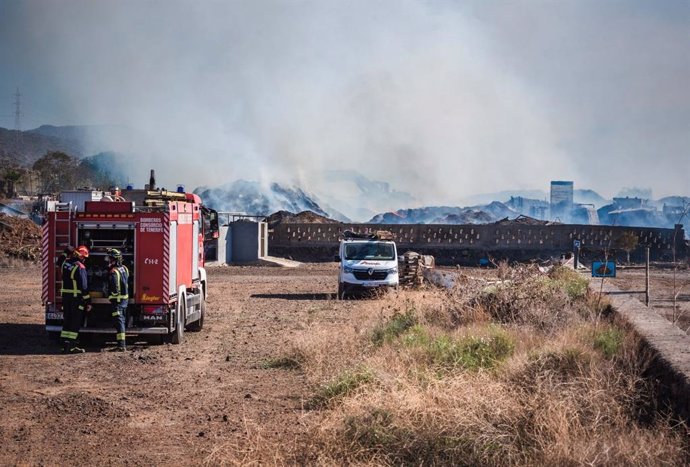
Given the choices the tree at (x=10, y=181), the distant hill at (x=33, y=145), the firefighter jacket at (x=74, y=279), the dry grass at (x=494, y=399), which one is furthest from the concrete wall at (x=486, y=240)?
the distant hill at (x=33, y=145)

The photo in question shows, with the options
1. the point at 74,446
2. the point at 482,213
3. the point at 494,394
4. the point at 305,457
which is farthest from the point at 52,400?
the point at 482,213

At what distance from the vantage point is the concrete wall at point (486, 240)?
48562 millimetres

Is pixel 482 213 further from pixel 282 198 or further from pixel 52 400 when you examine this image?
pixel 52 400

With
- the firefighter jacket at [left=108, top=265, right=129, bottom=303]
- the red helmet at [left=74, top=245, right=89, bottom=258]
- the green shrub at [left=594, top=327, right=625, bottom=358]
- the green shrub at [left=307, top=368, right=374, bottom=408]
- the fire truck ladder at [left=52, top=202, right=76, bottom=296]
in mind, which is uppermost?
the fire truck ladder at [left=52, top=202, right=76, bottom=296]

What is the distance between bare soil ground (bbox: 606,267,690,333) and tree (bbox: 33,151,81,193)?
169 feet

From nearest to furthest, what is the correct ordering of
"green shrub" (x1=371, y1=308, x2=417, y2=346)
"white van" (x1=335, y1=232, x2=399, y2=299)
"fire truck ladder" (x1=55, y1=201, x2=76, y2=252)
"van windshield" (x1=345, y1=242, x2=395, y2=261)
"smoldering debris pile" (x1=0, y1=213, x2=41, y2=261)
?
"green shrub" (x1=371, y1=308, x2=417, y2=346)
"fire truck ladder" (x1=55, y1=201, x2=76, y2=252)
"white van" (x1=335, y1=232, x2=399, y2=299)
"van windshield" (x1=345, y1=242, x2=395, y2=261)
"smoldering debris pile" (x1=0, y1=213, x2=41, y2=261)

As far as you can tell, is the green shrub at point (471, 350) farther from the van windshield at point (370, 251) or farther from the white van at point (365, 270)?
the van windshield at point (370, 251)

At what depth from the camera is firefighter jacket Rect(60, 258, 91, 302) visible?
Answer: 46.7 feet

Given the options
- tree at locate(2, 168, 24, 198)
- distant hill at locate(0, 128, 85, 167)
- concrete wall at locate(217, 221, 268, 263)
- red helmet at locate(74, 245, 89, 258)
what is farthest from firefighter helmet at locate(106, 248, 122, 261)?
distant hill at locate(0, 128, 85, 167)

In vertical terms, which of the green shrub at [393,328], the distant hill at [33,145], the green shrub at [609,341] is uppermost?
the distant hill at [33,145]

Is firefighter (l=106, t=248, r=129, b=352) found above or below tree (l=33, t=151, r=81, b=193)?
below

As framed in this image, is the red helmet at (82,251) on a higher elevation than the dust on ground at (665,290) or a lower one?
higher

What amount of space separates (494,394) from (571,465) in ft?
6.25

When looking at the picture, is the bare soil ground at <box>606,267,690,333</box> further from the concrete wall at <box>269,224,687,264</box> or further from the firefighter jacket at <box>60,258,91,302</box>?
the firefighter jacket at <box>60,258,91,302</box>
